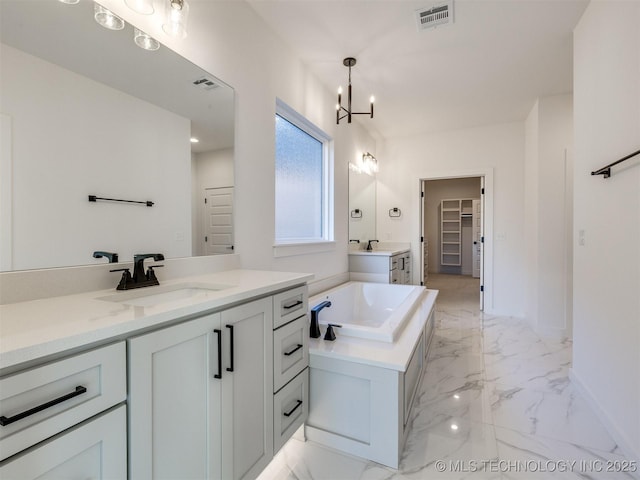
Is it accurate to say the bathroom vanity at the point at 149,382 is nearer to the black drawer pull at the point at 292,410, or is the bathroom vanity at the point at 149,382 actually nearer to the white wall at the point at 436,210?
the black drawer pull at the point at 292,410

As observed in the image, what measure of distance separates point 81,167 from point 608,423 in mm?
2947

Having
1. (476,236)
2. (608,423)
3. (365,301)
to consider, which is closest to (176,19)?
(365,301)

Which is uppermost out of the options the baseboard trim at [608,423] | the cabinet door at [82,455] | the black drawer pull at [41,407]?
the black drawer pull at [41,407]

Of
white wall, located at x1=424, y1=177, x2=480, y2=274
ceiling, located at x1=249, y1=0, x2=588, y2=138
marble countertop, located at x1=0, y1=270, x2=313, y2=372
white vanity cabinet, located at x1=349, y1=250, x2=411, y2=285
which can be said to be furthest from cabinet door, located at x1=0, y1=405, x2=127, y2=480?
white wall, located at x1=424, y1=177, x2=480, y2=274

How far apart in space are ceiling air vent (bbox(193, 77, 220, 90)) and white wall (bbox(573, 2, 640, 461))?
7.19 ft

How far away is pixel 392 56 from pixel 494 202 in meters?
2.68

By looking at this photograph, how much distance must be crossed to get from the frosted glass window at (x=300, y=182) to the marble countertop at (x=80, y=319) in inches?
56.1

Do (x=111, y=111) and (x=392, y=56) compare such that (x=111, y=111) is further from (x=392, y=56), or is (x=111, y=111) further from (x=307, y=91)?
(x=392, y=56)

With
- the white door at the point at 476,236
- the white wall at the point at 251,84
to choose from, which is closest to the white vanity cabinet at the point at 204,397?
the white wall at the point at 251,84

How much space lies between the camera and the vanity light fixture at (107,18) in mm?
1190

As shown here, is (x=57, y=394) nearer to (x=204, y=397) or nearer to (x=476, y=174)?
(x=204, y=397)

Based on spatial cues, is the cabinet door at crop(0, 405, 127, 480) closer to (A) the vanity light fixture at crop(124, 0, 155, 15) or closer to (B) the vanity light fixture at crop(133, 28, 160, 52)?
(B) the vanity light fixture at crop(133, 28, 160, 52)

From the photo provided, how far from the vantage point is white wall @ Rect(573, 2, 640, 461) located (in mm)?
1462

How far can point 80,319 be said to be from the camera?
2.48 feet
